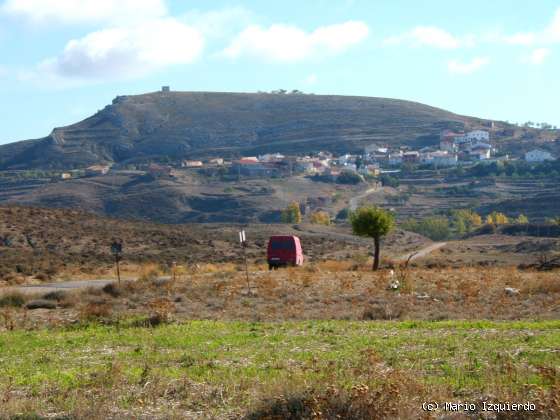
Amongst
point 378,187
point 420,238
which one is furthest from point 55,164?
point 420,238

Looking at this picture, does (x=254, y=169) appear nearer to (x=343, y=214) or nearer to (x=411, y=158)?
(x=411, y=158)

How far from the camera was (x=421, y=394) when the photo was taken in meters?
9.27

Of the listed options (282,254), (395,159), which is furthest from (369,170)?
(282,254)

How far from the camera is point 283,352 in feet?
42.6

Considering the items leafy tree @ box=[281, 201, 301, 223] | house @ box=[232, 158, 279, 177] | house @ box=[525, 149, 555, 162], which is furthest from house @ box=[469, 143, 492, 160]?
leafy tree @ box=[281, 201, 301, 223]

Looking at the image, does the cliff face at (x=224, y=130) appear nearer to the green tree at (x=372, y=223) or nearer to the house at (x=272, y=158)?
the house at (x=272, y=158)

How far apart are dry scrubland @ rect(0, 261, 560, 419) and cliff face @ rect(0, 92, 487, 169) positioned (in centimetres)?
13922

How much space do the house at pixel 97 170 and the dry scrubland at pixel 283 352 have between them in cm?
11724

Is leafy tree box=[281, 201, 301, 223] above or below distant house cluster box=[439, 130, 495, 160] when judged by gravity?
below

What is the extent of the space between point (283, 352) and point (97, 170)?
134572 mm

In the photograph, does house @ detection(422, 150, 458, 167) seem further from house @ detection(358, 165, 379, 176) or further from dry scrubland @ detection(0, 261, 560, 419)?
dry scrubland @ detection(0, 261, 560, 419)

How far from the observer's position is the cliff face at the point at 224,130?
6540 inches

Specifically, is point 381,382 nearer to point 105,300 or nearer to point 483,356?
point 483,356

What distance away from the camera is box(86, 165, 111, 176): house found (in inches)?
5458
